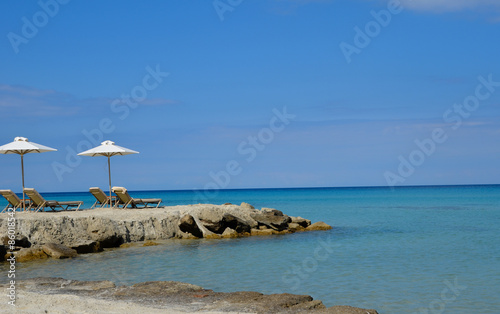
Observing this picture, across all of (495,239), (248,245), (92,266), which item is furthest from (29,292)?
(495,239)

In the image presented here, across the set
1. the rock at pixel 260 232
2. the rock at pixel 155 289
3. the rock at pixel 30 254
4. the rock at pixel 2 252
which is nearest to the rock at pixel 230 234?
the rock at pixel 260 232

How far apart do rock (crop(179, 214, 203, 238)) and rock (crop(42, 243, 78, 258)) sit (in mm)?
4754

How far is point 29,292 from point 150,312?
2.73m

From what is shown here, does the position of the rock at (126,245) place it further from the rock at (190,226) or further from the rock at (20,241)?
the rock at (20,241)

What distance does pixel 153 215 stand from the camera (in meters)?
18.1

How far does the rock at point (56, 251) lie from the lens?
13.5m

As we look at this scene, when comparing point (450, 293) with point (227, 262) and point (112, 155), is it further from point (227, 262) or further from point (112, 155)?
point (112, 155)

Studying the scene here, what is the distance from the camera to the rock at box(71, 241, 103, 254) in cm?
1460

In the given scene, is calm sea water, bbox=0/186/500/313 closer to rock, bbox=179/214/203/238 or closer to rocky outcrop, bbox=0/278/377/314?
rock, bbox=179/214/203/238

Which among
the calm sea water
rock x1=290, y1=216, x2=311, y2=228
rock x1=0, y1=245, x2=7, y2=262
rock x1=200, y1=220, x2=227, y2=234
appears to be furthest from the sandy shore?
rock x1=290, y1=216, x2=311, y2=228

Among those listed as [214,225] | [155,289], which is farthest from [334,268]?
[214,225]

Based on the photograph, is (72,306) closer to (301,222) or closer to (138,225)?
(138,225)

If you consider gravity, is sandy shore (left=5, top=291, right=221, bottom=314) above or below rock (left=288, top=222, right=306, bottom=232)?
above

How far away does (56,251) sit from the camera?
13.6 metres
